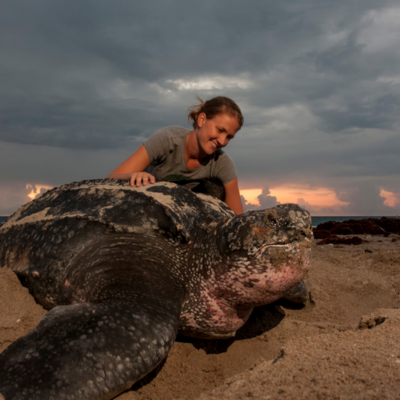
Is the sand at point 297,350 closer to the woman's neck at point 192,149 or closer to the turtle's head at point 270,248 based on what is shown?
the turtle's head at point 270,248

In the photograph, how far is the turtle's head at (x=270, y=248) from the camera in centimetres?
151

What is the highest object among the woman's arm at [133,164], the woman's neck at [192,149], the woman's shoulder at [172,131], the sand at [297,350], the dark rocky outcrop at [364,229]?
the woman's shoulder at [172,131]

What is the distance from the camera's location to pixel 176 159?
3.14m

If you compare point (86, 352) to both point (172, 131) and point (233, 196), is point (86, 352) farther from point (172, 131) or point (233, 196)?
point (233, 196)

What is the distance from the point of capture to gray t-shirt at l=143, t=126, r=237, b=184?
10.1 feet

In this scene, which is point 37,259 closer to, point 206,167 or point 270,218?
point 270,218

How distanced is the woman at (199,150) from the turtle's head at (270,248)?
4.32ft

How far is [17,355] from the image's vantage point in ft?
3.75

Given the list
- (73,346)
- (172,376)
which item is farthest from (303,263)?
(73,346)

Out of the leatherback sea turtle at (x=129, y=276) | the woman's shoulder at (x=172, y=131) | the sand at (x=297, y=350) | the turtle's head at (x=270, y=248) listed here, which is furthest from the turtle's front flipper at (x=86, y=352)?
the woman's shoulder at (x=172, y=131)

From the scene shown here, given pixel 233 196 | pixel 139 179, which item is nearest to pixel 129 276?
pixel 139 179

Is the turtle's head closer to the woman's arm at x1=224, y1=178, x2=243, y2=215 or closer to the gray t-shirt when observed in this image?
the gray t-shirt

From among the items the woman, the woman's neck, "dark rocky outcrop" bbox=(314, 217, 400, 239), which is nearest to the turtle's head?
the woman

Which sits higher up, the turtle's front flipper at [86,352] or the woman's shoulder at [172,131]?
the woman's shoulder at [172,131]
